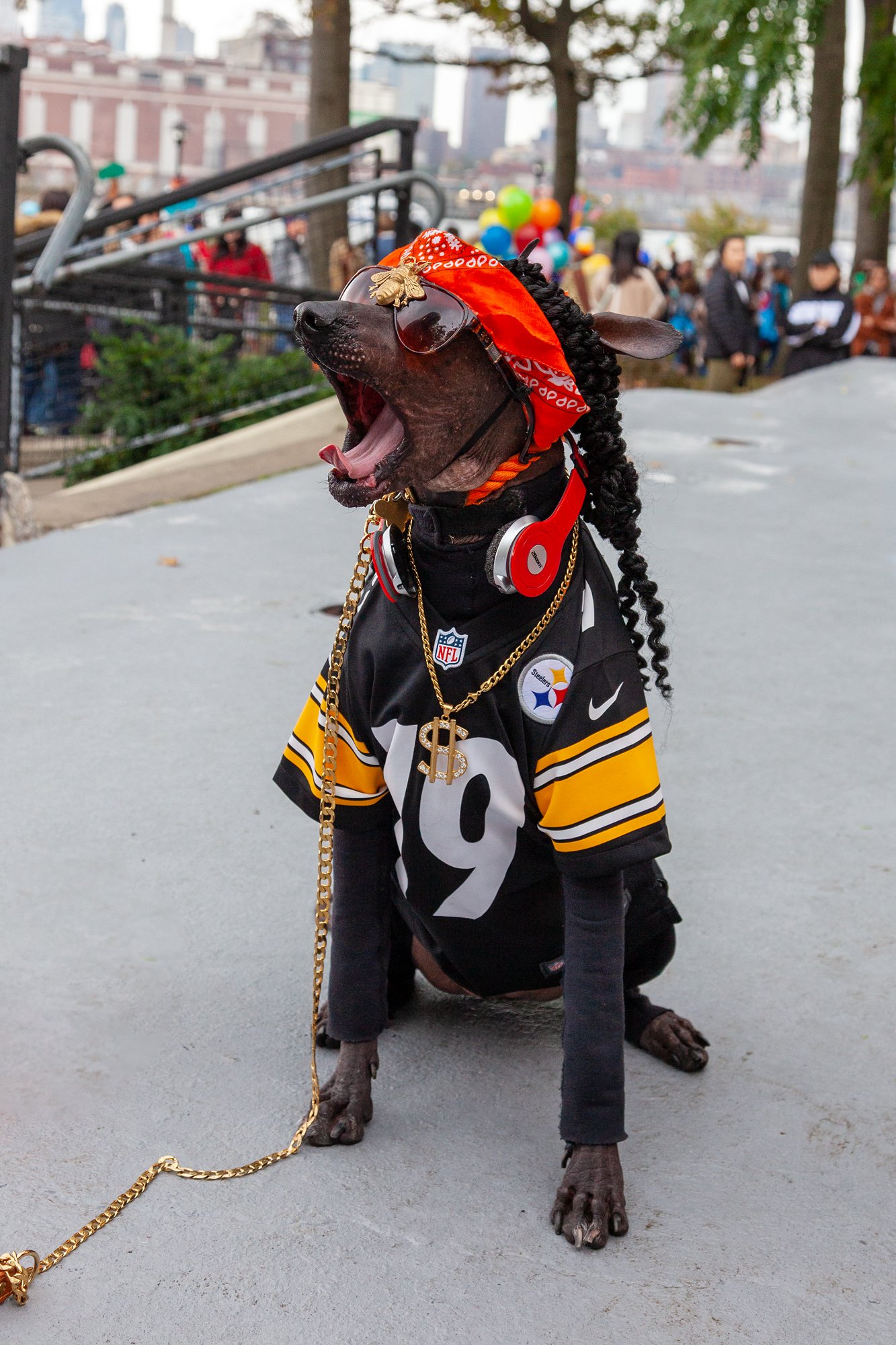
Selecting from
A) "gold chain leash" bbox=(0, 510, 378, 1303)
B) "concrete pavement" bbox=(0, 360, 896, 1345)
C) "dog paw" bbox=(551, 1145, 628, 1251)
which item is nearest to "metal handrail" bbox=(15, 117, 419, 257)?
"concrete pavement" bbox=(0, 360, 896, 1345)

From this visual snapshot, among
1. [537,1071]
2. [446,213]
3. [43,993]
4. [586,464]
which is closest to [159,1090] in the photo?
[43,993]

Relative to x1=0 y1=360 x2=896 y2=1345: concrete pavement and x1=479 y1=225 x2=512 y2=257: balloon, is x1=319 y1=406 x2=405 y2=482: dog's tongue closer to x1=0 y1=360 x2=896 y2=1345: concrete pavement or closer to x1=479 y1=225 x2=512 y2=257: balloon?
x1=0 y1=360 x2=896 y2=1345: concrete pavement

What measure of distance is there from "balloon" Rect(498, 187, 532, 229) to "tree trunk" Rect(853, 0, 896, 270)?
239 inches

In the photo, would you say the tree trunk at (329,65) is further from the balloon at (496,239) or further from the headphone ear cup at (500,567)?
the headphone ear cup at (500,567)

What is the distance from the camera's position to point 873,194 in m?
18.1

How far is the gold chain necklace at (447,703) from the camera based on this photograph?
6.73ft

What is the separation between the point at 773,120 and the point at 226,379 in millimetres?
8902

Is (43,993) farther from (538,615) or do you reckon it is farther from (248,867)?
(538,615)

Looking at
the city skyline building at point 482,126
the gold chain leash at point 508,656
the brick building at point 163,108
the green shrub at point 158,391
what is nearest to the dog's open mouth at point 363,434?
the gold chain leash at point 508,656

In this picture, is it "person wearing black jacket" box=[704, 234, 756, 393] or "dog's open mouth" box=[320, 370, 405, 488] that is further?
"person wearing black jacket" box=[704, 234, 756, 393]

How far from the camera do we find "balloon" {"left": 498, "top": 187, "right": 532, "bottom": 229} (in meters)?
13.0

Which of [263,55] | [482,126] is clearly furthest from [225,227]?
[482,126]

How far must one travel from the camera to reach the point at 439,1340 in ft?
6.01

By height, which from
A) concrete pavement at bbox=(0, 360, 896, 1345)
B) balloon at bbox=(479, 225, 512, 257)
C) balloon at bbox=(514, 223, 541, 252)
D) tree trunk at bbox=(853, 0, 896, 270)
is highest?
tree trunk at bbox=(853, 0, 896, 270)
